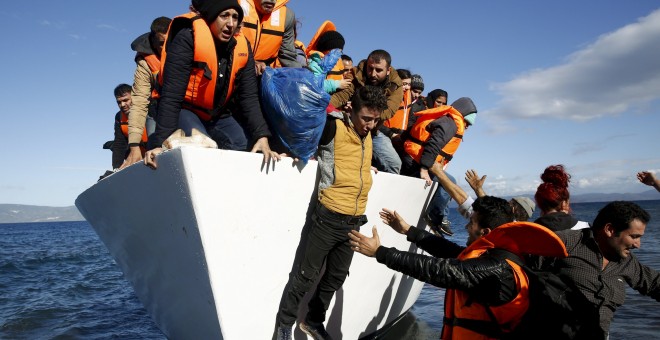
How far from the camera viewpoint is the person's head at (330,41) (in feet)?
15.7

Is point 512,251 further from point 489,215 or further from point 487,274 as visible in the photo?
point 489,215

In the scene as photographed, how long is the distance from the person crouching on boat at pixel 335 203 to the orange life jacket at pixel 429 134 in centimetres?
152

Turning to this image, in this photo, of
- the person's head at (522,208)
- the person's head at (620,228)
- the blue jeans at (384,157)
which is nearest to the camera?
the person's head at (620,228)

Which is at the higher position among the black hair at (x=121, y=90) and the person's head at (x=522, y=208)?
the black hair at (x=121, y=90)

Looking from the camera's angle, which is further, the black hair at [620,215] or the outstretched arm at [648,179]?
the outstretched arm at [648,179]

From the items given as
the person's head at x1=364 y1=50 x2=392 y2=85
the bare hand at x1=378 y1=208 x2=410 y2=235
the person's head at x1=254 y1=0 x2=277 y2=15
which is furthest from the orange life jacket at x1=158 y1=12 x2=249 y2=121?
the bare hand at x1=378 y1=208 x2=410 y2=235

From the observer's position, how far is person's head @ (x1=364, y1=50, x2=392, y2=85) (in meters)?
3.88

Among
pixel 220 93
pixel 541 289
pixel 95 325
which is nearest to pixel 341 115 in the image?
pixel 220 93

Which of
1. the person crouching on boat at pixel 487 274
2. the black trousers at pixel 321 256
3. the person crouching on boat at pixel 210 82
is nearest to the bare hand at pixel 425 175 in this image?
the black trousers at pixel 321 256

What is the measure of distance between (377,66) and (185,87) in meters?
1.80

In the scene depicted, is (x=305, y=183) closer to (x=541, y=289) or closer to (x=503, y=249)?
(x=503, y=249)

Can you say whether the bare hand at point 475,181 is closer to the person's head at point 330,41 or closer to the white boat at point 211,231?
the white boat at point 211,231

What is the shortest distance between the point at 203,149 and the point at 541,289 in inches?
71.7

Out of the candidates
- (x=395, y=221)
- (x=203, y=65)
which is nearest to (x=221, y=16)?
(x=203, y=65)
